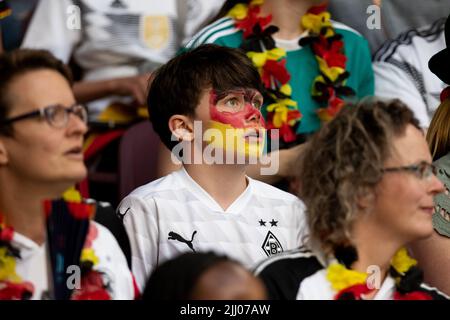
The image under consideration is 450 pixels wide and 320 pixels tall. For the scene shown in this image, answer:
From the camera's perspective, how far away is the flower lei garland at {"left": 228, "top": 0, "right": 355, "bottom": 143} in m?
3.78

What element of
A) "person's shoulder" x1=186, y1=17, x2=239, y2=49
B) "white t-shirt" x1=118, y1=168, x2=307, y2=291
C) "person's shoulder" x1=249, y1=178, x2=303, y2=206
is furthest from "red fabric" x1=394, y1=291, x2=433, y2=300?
"person's shoulder" x1=186, y1=17, x2=239, y2=49

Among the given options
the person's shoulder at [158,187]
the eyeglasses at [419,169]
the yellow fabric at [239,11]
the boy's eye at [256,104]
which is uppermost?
the yellow fabric at [239,11]

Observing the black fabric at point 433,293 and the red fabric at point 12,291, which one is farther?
the black fabric at point 433,293

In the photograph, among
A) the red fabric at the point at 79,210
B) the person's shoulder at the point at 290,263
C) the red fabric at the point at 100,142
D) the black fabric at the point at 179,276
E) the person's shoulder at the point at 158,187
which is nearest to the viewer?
the black fabric at the point at 179,276

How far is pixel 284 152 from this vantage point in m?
3.62

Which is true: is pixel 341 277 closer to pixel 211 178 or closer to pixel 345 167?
pixel 345 167

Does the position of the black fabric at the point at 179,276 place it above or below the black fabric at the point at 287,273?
above

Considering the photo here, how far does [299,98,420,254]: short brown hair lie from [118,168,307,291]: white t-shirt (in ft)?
0.79

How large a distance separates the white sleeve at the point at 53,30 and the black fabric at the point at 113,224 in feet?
3.88

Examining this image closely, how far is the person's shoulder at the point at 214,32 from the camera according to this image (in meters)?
3.82

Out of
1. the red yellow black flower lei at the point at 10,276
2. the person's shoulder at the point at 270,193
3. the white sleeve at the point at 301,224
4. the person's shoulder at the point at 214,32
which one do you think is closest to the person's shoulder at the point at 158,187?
the person's shoulder at the point at 270,193

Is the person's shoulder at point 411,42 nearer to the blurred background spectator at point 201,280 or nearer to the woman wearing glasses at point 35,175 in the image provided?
the woman wearing glasses at point 35,175

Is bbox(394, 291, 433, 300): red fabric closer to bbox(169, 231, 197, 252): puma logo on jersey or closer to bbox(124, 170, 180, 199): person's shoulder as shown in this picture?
bbox(169, 231, 197, 252): puma logo on jersey
